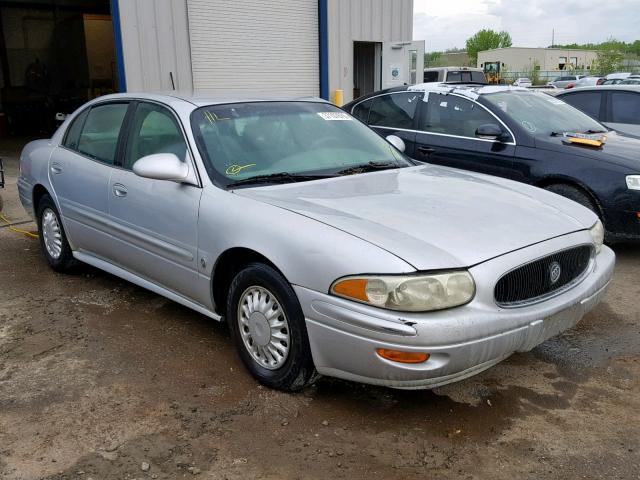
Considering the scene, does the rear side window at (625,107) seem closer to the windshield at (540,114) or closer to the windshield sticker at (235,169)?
the windshield at (540,114)

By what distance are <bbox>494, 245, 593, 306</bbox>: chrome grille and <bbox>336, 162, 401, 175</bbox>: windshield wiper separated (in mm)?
1371

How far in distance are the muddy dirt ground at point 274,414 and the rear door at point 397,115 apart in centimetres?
321

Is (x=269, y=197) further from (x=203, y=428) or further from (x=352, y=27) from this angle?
(x=352, y=27)

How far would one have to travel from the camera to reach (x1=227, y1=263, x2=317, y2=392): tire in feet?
9.82

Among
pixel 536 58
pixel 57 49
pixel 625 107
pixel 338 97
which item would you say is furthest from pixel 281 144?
pixel 536 58

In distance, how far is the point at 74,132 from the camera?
5043 mm

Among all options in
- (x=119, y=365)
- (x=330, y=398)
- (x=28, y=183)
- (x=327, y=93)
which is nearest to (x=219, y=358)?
(x=119, y=365)

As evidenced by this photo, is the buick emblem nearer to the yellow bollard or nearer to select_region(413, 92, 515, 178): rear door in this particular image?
select_region(413, 92, 515, 178): rear door

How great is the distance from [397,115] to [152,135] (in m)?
3.57

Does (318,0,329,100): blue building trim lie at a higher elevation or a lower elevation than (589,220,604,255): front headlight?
higher

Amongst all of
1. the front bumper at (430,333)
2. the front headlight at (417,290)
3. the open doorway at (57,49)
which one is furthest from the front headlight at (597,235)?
the open doorway at (57,49)

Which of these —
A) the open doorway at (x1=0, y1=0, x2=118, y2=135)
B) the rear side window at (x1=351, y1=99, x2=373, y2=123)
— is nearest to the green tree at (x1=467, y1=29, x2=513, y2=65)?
the open doorway at (x1=0, y1=0, x2=118, y2=135)

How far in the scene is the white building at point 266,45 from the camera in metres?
10.9

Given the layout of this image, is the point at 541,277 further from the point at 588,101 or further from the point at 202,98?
the point at 588,101
